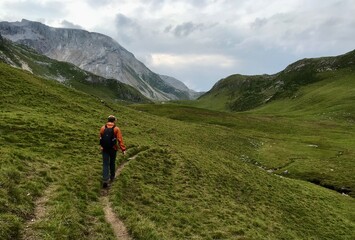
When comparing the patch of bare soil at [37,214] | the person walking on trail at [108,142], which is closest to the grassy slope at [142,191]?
the patch of bare soil at [37,214]

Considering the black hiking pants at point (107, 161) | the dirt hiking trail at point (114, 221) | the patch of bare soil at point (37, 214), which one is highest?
the black hiking pants at point (107, 161)

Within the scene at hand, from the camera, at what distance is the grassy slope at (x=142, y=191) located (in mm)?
20938

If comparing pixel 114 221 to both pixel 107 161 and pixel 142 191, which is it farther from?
pixel 142 191

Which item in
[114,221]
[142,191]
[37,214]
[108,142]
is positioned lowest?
[114,221]

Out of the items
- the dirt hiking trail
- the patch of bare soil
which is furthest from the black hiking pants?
the patch of bare soil

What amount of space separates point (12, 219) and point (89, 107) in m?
47.2

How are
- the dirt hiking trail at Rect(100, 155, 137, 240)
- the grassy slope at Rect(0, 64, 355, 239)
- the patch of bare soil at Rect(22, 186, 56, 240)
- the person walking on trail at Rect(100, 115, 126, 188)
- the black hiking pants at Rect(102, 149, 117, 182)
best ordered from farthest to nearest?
the black hiking pants at Rect(102, 149, 117, 182) < the person walking on trail at Rect(100, 115, 126, 188) < the grassy slope at Rect(0, 64, 355, 239) < the dirt hiking trail at Rect(100, 155, 137, 240) < the patch of bare soil at Rect(22, 186, 56, 240)

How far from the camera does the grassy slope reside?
20938 mm

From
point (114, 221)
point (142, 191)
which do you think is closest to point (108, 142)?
point (142, 191)

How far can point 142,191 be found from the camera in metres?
28.3

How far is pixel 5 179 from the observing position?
71.5 feet

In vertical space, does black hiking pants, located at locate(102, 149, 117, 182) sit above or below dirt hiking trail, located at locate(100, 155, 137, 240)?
above

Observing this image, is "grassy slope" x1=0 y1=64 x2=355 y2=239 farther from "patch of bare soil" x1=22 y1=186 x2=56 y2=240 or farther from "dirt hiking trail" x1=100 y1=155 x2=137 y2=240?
"dirt hiking trail" x1=100 y1=155 x2=137 y2=240

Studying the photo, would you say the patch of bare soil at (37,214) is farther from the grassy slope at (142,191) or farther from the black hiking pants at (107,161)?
the black hiking pants at (107,161)
